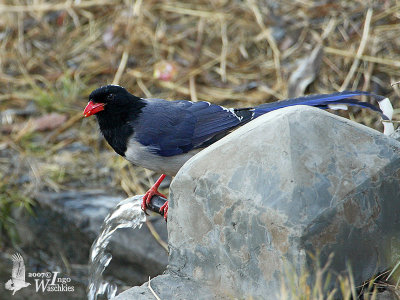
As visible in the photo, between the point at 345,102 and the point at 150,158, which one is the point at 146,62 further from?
the point at 345,102

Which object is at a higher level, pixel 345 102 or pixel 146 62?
pixel 345 102

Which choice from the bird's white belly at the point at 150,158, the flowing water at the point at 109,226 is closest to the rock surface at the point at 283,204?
the bird's white belly at the point at 150,158

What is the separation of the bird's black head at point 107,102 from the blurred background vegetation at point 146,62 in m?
1.05

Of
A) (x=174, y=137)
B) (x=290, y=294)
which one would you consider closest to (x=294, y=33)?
(x=174, y=137)

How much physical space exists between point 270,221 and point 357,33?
3.79 metres

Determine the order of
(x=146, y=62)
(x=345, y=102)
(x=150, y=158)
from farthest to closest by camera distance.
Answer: (x=146, y=62) < (x=150, y=158) < (x=345, y=102)

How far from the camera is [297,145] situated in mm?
2529

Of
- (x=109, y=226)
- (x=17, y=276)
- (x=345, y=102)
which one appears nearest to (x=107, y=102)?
(x=109, y=226)

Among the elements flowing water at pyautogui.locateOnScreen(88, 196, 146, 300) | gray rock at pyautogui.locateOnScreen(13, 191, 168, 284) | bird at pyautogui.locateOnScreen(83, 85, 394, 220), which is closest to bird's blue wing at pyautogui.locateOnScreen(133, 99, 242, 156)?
bird at pyautogui.locateOnScreen(83, 85, 394, 220)

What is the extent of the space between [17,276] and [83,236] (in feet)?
1.93

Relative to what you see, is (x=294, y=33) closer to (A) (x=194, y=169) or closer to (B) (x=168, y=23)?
(B) (x=168, y=23)

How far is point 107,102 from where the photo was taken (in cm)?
392

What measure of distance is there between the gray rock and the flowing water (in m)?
0.25

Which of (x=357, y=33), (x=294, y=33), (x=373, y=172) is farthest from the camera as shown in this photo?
(x=294, y=33)
